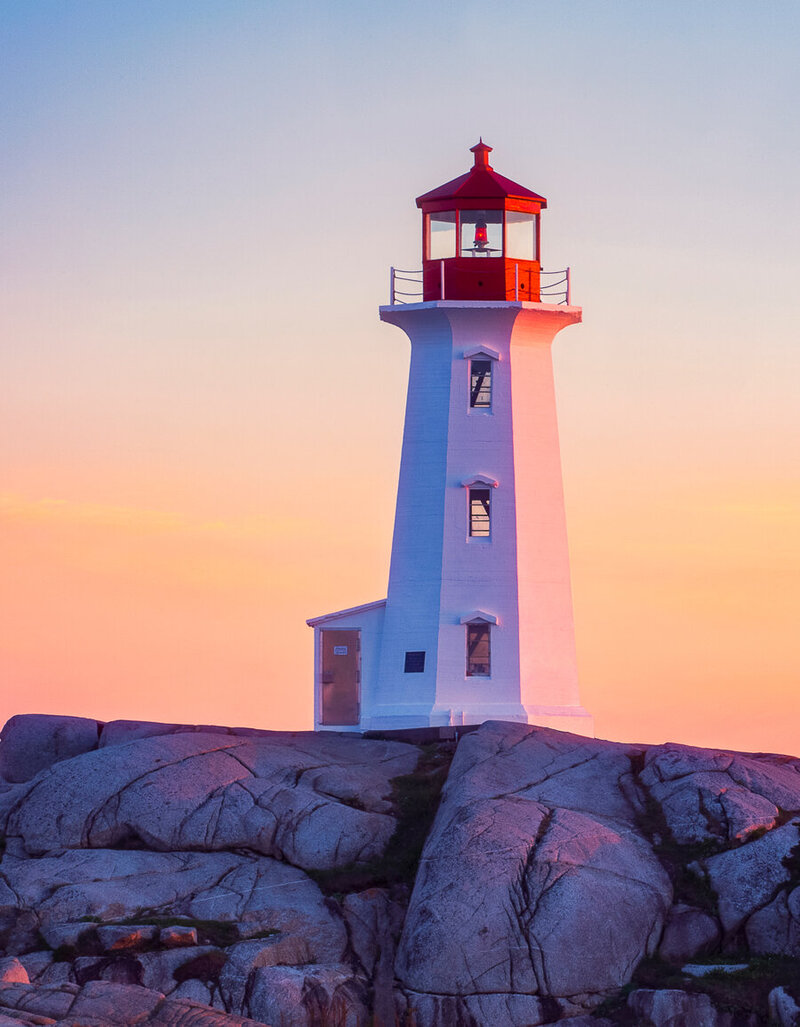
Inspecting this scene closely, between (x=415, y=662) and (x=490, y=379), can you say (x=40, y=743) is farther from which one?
(x=490, y=379)

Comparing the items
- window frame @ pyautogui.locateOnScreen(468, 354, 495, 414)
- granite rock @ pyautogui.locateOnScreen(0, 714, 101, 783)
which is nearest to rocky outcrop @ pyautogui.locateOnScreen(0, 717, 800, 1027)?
granite rock @ pyautogui.locateOnScreen(0, 714, 101, 783)

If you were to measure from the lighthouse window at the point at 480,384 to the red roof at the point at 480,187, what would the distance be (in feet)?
12.9

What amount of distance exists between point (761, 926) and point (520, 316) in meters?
16.0

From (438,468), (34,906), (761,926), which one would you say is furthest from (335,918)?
(438,468)

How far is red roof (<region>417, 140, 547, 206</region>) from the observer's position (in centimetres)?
4009

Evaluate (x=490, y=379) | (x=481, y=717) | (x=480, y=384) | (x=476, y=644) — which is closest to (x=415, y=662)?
(x=476, y=644)

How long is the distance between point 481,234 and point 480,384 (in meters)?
3.55

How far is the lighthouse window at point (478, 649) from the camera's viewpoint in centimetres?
3881

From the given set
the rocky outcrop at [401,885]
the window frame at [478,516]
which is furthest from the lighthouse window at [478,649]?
the rocky outcrop at [401,885]

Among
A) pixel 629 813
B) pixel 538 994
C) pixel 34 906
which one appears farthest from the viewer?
pixel 629 813

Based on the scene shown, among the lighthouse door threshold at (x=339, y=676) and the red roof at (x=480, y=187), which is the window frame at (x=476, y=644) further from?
the red roof at (x=480, y=187)

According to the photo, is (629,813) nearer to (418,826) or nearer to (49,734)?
(418,826)

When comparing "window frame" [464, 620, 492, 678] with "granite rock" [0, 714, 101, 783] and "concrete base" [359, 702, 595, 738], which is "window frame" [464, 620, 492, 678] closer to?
"concrete base" [359, 702, 595, 738]

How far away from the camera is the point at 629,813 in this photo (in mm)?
31891
